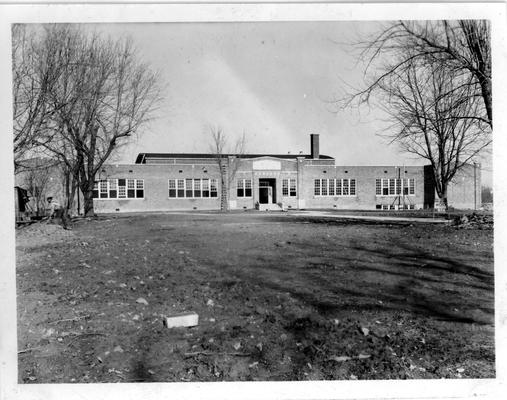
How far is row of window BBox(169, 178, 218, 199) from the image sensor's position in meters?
35.3

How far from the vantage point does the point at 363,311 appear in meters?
5.30

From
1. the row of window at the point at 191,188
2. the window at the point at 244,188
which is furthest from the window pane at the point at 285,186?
the row of window at the point at 191,188

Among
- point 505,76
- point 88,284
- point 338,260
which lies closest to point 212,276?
point 88,284

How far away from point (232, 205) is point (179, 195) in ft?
15.5

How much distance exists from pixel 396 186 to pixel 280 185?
11.6 meters

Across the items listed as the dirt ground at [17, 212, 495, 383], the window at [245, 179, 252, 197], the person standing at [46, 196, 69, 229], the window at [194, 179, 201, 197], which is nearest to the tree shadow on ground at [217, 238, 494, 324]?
the dirt ground at [17, 212, 495, 383]

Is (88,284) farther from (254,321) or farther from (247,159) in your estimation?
(247,159)

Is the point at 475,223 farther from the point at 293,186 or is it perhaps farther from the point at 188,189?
the point at 293,186

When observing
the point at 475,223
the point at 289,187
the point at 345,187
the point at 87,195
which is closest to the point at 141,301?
the point at 475,223

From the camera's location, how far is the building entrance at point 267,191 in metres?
37.9

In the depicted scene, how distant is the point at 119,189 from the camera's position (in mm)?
32719

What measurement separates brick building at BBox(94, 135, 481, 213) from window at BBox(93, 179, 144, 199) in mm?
77

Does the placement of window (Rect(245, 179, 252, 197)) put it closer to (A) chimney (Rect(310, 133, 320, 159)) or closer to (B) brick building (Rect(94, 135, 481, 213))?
(B) brick building (Rect(94, 135, 481, 213))

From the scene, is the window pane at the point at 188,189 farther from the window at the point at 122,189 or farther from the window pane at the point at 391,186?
A: the window pane at the point at 391,186
